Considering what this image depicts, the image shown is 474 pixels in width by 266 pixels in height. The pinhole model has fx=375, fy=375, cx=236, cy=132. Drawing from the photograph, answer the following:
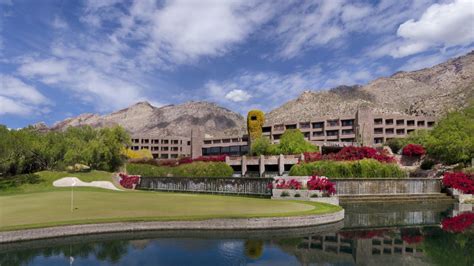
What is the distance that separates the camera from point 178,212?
88.3ft

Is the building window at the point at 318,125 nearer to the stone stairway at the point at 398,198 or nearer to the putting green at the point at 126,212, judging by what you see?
the stone stairway at the point at 398,198

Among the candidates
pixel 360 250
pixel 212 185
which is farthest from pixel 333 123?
pixel 360 250

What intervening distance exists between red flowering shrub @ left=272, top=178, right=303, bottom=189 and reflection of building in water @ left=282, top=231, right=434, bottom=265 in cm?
1371

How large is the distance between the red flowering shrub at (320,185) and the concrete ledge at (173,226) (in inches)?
477

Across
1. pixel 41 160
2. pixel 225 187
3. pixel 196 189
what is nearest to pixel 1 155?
pixel 41 160

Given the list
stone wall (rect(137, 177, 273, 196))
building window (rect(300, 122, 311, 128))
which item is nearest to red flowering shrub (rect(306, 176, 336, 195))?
stone wall (rect(137, 177, 273, 196))

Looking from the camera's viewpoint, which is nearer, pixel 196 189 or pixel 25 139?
pixel 196 189

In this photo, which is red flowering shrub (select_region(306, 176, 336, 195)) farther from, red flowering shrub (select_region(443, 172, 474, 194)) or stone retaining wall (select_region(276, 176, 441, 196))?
red flowering shrub (select_region(443, 172, 474, 194))

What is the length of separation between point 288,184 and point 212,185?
45.8ft

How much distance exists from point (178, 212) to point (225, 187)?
21820mm

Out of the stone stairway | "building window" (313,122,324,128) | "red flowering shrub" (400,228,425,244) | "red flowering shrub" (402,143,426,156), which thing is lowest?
"red flowering shrub" (400,228,425,244)

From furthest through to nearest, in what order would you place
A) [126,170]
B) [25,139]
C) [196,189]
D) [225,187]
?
[126,170] < [25,139] < [196,189] < [225,187]

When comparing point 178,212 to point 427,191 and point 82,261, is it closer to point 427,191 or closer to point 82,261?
point 82,261

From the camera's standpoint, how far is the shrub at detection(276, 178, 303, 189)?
127 feet
